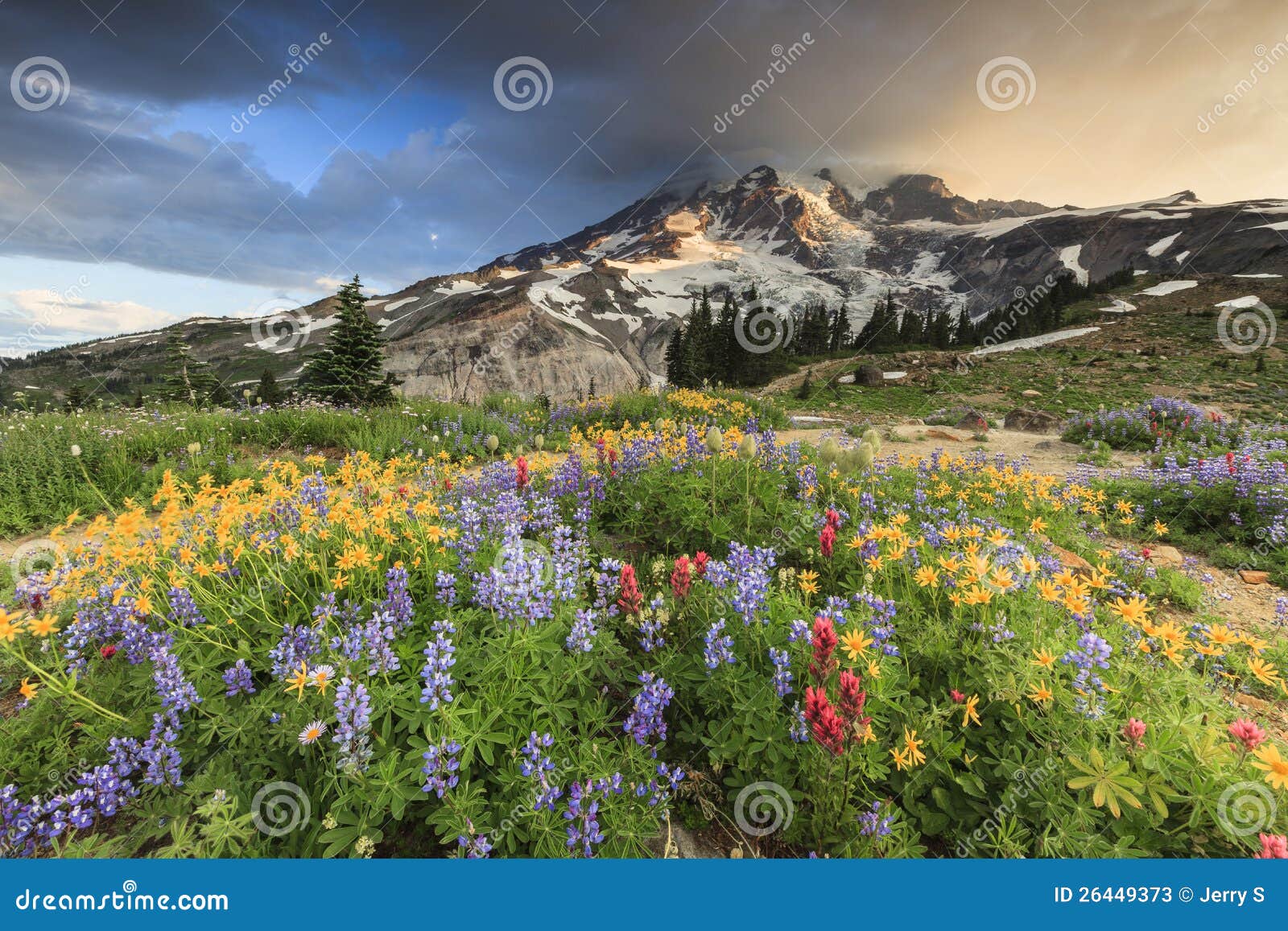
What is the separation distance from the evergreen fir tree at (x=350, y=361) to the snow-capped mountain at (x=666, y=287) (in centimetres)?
3382

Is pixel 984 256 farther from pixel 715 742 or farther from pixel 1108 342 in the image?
pixel 715 742

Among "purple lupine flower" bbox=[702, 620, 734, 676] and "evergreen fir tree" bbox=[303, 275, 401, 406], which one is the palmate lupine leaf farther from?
"evergreen fir tree" bbox=[303, 275, 401, 406]

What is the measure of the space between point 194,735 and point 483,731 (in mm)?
1572

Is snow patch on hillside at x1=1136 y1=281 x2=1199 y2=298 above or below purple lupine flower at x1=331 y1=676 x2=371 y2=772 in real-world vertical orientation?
above

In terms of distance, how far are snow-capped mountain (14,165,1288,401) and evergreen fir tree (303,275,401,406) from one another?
3382cm

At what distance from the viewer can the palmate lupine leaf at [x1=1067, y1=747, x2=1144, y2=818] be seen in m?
2.04

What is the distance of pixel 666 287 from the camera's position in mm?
140375

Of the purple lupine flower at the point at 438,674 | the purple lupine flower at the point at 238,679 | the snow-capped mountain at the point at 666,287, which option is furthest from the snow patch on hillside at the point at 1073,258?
the purple lupine flower at the point at 238,679

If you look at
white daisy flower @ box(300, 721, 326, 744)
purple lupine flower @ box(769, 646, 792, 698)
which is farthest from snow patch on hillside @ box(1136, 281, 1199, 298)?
white daisy flower @ box(300, 721, 326, 744)

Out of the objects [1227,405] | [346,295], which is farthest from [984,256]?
[346,295]

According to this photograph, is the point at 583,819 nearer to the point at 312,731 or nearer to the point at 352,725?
the point at 352,725

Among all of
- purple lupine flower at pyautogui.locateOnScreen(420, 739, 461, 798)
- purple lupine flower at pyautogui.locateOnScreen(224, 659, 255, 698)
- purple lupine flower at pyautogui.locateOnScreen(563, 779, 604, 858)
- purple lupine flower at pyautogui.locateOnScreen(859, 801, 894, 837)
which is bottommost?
purple lupine flower at pyautogui.locateOnScreen(859, 801, 894, 837)

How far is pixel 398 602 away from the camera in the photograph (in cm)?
288

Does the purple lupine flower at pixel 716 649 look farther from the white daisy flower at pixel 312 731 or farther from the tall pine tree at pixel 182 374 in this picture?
the tall pine tree at pixel 182 374
